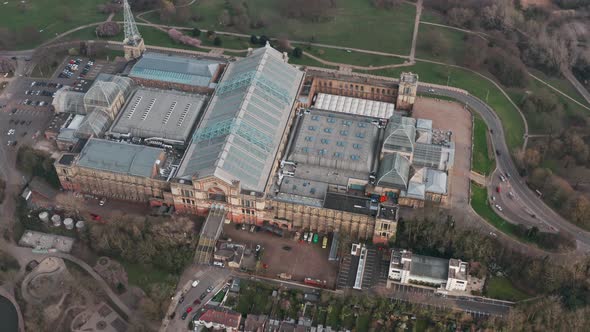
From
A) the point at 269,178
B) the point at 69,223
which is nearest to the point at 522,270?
the point at 269,178

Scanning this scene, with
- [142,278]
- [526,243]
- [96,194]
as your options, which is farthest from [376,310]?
[96,194]

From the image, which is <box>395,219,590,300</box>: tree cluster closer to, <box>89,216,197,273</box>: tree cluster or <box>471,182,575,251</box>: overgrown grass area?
<box>471,182,575,251</box>: overgrown grass area

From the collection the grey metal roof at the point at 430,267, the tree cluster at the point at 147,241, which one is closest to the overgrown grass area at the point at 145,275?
the tree cluster at the point at 147,241

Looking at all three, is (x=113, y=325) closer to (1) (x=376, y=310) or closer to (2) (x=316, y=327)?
(2) (x=316, y=327)

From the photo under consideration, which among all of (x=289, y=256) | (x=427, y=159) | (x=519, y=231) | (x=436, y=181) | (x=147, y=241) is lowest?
(x=147, y=241)

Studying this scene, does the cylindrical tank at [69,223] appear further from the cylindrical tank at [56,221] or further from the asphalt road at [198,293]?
the asphalt road at [198,293]

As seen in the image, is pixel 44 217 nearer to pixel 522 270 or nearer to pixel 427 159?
pixel 427 159
